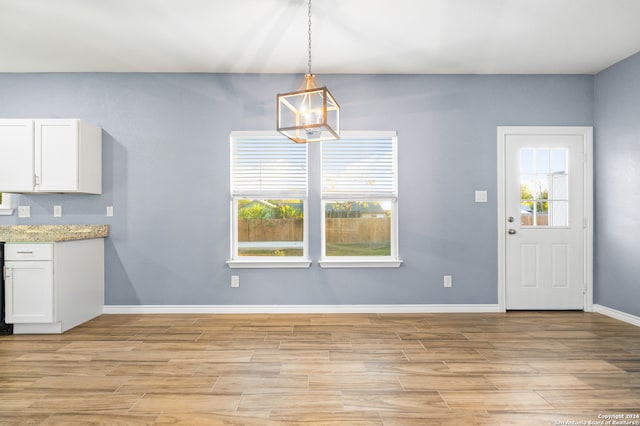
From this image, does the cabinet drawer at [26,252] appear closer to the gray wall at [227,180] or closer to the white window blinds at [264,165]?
the gray wall at [227,180]

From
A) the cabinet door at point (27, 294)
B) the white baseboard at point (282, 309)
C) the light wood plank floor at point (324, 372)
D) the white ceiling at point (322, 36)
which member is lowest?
the light wood plank floor at point (324, 372)

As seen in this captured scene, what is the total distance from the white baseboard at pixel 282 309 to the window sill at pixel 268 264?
0.45 meters

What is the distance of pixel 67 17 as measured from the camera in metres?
3.22

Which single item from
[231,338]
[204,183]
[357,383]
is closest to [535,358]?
[357,383]

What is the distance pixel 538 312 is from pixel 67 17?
5475 mm

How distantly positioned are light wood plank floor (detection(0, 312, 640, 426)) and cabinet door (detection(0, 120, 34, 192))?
151cm

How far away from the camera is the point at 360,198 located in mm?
4410

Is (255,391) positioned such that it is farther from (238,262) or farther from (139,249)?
(139,249)

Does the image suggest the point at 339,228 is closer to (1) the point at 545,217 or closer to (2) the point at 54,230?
(1) the point at 545,217

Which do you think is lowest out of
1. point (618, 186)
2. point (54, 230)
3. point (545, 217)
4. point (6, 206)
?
point (54, 230)

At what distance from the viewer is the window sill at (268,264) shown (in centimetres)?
432

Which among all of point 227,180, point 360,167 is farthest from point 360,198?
point 227,180

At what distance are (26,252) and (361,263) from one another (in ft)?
10.7

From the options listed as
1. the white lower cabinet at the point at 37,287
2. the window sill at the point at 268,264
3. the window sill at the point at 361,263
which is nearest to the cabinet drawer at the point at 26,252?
the white lower cabinet at the point at 37,287
